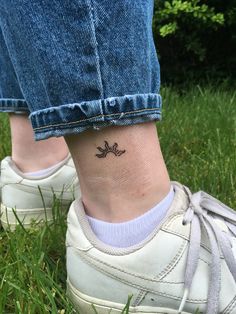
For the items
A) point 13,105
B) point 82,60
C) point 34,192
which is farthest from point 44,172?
point 82,60

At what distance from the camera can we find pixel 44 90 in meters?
0.89

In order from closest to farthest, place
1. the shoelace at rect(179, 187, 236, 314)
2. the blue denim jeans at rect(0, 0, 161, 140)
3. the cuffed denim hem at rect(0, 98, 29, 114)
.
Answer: the blue denim jeans at rect(0, 0, 161, 140)
the shoelace at rect(179, 187, 236, 314)
the cuffed denim hem at rect(0, 98, 29, 114)

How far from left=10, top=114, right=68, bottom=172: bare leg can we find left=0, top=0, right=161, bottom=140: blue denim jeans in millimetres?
510

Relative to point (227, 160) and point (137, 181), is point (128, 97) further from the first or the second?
point (227, 160)

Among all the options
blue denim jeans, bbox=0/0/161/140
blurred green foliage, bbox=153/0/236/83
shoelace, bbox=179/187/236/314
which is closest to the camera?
blue denim jeans, bbox=0/0/161/140

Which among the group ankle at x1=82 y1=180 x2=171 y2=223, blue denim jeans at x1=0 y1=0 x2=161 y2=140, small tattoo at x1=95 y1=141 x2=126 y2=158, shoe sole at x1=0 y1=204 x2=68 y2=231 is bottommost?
shoe sole at x1=0 y1=204 x2=68 y2=231

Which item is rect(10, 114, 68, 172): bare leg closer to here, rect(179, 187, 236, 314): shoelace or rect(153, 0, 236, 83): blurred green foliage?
rect(179, 187, 236, 314): shoelace

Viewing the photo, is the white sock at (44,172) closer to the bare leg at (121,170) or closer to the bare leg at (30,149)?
the bare leg at (30,149)

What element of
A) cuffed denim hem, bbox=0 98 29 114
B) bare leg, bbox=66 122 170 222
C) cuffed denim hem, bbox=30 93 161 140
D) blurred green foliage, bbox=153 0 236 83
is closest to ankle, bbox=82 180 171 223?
bare leg, bbox=66 122 170 222

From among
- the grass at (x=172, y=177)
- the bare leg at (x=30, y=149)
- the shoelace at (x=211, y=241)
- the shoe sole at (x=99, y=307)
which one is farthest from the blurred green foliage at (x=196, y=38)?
the shoe sole at (x=99, y=307)

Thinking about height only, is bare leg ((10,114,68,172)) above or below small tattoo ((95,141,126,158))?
below

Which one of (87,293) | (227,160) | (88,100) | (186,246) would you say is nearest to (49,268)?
(87,293)

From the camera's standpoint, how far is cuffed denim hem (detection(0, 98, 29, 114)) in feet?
4.39

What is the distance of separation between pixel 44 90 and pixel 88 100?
0.08 metres
